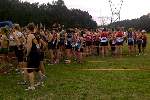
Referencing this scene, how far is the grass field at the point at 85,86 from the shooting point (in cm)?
1219

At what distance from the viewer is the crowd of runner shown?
13.5 meters

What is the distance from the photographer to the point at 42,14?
7350 cm

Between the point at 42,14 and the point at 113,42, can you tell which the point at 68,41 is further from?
the point at 42,14

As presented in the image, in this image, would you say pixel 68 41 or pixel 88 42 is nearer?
pixel 68 41

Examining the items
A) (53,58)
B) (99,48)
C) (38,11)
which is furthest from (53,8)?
(53,58)

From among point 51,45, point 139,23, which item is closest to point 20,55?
point 51,45

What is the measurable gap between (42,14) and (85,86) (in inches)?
2366

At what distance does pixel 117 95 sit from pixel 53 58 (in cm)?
1058

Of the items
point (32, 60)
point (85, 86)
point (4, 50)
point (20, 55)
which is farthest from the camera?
point (4, 50)

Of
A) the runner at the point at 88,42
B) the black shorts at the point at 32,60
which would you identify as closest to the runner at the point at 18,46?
the black shorts at the point at 32,60

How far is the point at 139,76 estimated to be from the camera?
1648 centimetres

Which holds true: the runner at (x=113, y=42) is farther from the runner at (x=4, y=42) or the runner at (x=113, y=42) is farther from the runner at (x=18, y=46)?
the runner at (x=18, y=46)

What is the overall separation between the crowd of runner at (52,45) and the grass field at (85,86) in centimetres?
54

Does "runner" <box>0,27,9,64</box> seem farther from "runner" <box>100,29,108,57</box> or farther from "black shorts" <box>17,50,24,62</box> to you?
"runner" <box>100,29,108,57</box>
